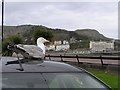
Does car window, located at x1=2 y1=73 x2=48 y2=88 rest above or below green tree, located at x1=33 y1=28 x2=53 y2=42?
below

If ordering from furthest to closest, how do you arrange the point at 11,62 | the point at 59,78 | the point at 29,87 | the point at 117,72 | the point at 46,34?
the point at 46,34 → the point at 117,72 → the point at 11,62 → the point at 59,78 → the point at 29,87

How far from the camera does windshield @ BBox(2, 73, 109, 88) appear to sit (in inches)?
211

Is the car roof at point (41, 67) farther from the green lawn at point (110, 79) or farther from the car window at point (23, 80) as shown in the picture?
the green lawn at point (110, 79)

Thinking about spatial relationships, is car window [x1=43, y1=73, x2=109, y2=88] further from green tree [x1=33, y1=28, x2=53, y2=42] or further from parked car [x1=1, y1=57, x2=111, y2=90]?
green tree [x1=33, y1=28, x2=53, y2=42]

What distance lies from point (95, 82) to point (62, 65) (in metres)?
0.52

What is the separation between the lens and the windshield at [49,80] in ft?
17.6

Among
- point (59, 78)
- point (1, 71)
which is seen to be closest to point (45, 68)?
point (59, 78)

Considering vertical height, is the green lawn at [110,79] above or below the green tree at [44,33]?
below

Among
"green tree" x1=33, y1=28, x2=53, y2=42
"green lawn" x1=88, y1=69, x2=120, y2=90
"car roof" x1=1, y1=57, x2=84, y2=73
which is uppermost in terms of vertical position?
"green tree" x1=33, y1=28, x2=53, y2=42

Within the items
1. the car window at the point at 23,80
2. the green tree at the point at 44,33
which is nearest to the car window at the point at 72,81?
the car window at the point at 23,80

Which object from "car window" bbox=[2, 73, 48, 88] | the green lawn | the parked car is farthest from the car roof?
the green lawn

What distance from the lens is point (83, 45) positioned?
265ft

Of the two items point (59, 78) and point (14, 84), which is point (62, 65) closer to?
point (59, 78)

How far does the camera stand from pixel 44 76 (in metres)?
5.48
